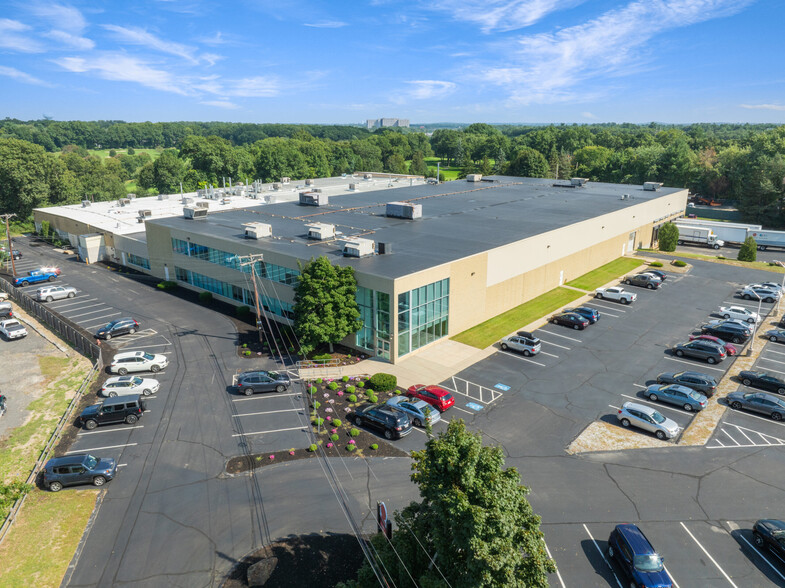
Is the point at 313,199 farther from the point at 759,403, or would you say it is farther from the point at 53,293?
the point at 759,403

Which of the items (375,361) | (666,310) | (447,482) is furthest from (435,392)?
(666,310)

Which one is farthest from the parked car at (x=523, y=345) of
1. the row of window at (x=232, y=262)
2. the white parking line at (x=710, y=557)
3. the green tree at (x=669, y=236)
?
the green tree at (x=669, y=236)

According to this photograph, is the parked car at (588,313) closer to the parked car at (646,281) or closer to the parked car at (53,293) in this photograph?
the parked car at (646,281)

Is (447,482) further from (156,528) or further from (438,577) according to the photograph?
(156,528)

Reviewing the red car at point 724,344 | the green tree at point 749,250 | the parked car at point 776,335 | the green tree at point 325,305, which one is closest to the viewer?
the green tree at point 325,305

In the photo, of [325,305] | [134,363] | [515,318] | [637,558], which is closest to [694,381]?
[515,318]

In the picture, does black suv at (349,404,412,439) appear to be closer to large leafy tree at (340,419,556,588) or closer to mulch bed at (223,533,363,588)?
mulch bed at (223,533,363,588)
